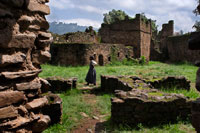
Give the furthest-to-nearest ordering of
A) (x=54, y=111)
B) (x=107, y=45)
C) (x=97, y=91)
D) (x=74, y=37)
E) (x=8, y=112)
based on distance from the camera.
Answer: (x=74, y=37), (x=107, y=45), (x=97, y=91), (x=54, y=111), (x=8, y=112)

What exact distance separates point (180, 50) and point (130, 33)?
7052 millimetres

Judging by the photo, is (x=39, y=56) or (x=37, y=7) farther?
(x=39, y=56)

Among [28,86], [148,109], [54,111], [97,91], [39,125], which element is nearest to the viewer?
[28,86]

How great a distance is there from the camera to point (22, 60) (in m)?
2.64

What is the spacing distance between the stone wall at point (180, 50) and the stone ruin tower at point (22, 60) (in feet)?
74.6

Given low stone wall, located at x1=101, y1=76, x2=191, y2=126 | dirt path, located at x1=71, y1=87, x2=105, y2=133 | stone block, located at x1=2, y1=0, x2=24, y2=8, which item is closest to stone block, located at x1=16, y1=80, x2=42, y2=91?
stone block, located at x1=2, y1=0, x2=24, y2=8

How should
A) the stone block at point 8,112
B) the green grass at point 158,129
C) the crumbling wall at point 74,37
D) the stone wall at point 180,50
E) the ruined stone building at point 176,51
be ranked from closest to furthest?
the stone block at point 8,112 → the green grass at point 158,129 → the crumbling wall at point 74,37 → the stone wall at point 180,50 → the ruined stone building at point 176,51

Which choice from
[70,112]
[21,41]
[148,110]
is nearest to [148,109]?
[148,110]

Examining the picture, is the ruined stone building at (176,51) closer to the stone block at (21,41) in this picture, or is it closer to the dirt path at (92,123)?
the dirt path at (92,123)

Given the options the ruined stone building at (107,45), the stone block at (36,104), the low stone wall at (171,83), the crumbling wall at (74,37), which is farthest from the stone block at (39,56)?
the crumbling wall at (74,37)

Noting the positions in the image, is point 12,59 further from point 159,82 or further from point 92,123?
point 159,82

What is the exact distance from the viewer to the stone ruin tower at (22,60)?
2389 millimetres

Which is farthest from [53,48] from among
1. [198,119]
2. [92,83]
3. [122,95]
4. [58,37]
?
[198,119]

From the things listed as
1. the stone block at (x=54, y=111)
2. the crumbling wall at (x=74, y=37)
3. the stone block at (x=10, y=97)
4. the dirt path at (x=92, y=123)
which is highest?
the crumbling wall at (x=74, y=37)
